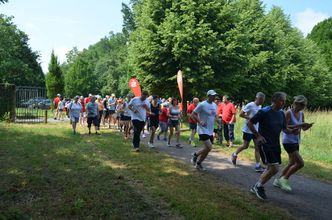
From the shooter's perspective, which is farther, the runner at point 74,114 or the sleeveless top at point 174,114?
the runner at point 74,114

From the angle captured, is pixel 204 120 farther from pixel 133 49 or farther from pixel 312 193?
pixel 133 49

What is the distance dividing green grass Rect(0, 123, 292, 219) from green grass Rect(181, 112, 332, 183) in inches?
121

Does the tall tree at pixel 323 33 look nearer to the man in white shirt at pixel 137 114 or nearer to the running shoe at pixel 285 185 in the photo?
the man in white shirt at pixel 137 114

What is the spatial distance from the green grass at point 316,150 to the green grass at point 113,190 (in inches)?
121

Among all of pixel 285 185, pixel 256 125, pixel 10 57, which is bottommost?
pixel 285 185

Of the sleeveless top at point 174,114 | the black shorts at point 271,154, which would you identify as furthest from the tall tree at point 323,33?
the black shorts at point 271,154

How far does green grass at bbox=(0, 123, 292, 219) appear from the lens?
A: 6285 millimetres

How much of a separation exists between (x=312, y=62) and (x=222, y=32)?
23458mm

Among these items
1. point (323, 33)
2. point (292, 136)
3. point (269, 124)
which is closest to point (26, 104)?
point (292, 136)

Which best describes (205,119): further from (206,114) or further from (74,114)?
(74,114)

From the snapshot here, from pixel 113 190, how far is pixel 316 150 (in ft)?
34.0

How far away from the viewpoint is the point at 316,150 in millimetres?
15352

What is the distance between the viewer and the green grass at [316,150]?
35.3 ft

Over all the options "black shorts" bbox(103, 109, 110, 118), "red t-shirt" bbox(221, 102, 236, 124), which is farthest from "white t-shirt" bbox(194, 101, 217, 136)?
"black shorts" bbox(103, 109, 110, 118)
